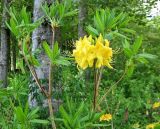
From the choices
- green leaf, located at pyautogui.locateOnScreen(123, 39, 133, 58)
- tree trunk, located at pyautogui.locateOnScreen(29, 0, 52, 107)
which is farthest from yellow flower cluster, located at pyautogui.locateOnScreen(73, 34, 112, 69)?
tree trunk, located at pyautogui.locateOnScreen(29, 0, 52, 107)

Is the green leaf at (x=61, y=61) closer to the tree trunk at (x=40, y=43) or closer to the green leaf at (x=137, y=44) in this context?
the green leaf at (x=137, y=44)

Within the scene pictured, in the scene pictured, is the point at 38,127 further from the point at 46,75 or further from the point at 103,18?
the point at 103,18

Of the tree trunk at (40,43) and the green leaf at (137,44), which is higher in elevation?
the green leaf at (137,44)

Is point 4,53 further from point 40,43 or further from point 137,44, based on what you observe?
point 137,44

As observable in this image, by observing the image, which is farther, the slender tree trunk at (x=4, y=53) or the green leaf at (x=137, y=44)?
the slender tree trunk at (x=4, y=53)

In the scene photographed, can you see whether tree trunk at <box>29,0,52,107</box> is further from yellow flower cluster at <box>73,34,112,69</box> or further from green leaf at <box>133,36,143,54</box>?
yellow flower cluster at <box>73,34,112,69</box>

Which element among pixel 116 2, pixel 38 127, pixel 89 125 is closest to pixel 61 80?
pixel 38 127

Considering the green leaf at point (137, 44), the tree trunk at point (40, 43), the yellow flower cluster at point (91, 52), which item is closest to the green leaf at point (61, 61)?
the yellow flower cluster at point (91, 52)

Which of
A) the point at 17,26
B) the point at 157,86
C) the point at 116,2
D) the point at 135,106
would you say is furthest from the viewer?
the point at 116,2

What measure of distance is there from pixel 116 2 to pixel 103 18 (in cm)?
885

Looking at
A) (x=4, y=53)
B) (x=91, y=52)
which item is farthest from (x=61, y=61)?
(x=4, y=53)

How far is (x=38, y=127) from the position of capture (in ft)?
11.7

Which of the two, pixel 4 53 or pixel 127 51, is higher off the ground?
pixel 127 51

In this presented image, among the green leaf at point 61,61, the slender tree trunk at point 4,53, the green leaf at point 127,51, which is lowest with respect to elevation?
the slender tree trunk at point 4,53
